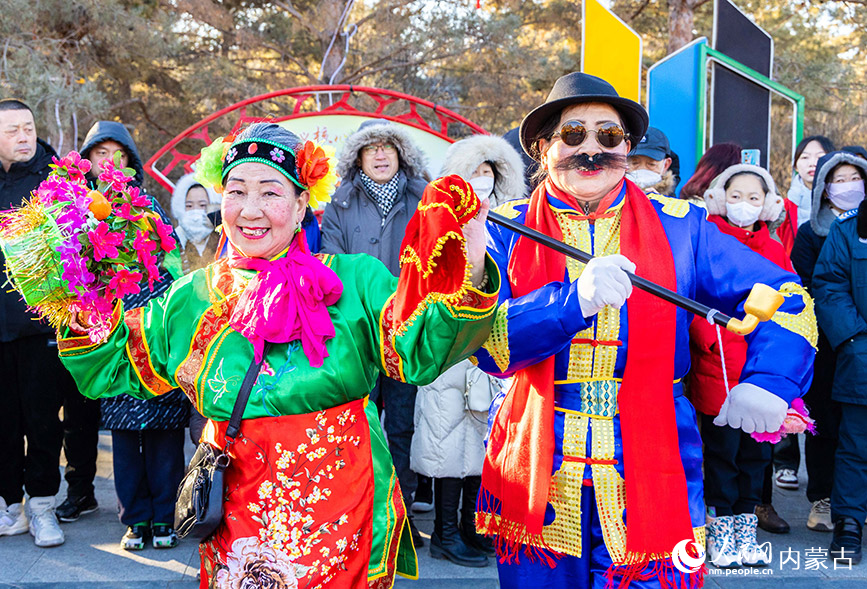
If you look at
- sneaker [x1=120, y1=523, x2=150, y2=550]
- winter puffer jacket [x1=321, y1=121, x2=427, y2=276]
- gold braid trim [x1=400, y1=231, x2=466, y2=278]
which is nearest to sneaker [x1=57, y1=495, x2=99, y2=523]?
sneaker [x1=120, y1=523, x2=150, y2=550]

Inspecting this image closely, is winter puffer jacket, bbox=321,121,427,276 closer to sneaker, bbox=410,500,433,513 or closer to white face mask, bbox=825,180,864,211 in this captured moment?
sneaker, bbox=410,500,433,513

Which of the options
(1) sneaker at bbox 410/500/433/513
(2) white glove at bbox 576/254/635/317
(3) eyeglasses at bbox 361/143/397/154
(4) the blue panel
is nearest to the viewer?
(2) white glove at bbox 576/254/635/317

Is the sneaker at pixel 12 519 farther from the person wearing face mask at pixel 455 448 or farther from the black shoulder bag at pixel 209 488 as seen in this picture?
the black shoulder bag at pixel 209 488

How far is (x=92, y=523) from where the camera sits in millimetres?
4449

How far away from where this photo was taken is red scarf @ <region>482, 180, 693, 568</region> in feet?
7.05

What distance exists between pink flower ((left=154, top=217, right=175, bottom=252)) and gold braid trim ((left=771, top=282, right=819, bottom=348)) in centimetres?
166

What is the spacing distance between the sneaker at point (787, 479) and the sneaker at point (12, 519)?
15.0ft

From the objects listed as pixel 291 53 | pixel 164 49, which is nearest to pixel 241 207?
pixel 164 49

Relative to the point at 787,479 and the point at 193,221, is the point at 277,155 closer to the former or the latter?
the point at 193,221

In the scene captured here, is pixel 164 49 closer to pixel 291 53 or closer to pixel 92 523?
pixel 291 53

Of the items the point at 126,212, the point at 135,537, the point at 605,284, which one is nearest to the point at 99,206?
the point at 126,212

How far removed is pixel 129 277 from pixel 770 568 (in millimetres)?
3365

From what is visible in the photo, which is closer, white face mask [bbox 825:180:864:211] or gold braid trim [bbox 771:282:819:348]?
gold braid trim [bbox 771:282:819:348]

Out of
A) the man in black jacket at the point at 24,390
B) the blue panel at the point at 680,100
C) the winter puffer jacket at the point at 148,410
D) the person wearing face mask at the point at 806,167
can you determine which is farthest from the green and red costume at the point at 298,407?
the blue panel at the point at 680,100
